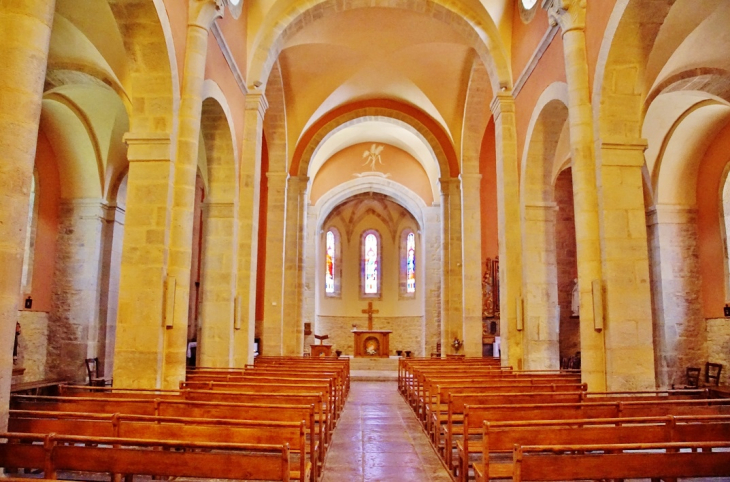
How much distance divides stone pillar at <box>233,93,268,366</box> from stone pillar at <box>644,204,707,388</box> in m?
8.92

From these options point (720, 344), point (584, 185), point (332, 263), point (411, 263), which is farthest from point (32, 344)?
point (411, 263)

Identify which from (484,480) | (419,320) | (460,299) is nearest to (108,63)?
(484,480)

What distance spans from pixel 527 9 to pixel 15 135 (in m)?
9.54

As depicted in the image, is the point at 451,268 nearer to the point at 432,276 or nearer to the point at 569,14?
the point at 432,276

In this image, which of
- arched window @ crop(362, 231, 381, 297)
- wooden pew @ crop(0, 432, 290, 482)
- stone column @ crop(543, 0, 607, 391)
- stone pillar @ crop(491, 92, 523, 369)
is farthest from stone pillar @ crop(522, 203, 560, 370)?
arched window @ crop(362, 231, 381, 297)

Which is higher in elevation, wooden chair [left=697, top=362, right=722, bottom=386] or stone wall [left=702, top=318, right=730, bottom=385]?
stone wall [left=702, top=318, right=730, bottom=385]

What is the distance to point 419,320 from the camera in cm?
2961

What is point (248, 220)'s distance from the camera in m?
11.6

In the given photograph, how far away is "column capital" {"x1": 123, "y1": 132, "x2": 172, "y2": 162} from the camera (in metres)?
7.65

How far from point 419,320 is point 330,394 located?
22.3m

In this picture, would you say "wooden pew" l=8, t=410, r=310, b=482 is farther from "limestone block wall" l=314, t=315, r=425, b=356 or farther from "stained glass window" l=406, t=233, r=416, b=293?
"stained glass window" l=406, t=233, r=416, b=293

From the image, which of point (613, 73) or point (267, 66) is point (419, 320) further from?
point (613, 73)

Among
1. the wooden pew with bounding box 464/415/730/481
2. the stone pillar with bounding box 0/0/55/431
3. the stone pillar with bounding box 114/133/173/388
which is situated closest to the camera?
the stone pillar with bounding box 0/0/55/431

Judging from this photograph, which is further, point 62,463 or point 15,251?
point 15,251
